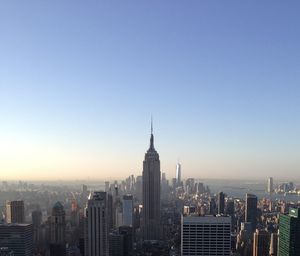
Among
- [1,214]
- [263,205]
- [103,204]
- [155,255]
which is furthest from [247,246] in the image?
[263,205]

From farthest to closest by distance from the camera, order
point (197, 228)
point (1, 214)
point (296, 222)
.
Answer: point (1, 214) → point (296, 222) → point (197, 228)

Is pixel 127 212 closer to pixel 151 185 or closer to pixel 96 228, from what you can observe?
pixel 151 185

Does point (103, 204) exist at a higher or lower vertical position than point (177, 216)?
higher

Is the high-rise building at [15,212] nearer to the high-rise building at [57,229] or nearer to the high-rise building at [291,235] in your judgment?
the high-rise building at [57,229]

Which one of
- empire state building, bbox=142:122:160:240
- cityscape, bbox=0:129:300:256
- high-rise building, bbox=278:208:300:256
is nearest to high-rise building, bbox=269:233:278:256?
cityscape, bbox=0:129:300:256

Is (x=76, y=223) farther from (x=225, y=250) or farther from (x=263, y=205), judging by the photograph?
(x=263, y=205)

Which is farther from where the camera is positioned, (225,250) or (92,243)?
(92,243)

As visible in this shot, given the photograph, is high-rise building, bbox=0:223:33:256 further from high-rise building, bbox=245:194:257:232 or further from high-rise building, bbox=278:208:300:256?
high-rise building, bbox=245:194:257:232
